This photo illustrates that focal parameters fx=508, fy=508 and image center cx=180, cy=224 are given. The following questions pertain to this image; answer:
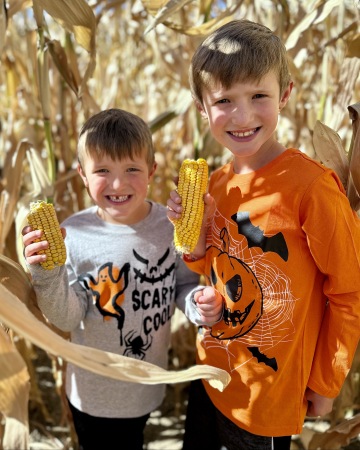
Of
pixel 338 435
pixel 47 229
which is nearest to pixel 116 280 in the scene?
pixel 47 229

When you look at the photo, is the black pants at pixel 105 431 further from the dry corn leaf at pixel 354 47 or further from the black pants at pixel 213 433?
the dry corn leaf at pixel 354 47

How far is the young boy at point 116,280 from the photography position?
48.3 inches

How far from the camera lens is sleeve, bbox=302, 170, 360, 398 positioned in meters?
1.04

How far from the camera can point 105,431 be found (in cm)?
141

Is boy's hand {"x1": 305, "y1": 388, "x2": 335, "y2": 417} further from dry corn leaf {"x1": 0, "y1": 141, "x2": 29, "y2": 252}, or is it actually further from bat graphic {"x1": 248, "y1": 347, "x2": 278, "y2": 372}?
dry corn leaf {"x1": 0, "y1": 141, "x2": 29, "y2": 252}

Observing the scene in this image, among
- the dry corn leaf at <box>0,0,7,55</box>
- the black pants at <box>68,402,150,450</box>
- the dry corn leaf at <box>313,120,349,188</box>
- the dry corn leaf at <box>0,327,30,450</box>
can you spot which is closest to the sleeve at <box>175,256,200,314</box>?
the black pants at <box>68,402,150,450</box>

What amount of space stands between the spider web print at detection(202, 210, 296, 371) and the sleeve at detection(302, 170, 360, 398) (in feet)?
0.29

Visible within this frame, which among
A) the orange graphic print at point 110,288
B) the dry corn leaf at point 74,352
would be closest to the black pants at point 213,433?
the orange graphic print at point 110,288

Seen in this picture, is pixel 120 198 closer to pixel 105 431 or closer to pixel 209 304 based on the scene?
pixel 209 304

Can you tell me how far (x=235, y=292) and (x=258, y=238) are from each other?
15 centimetres

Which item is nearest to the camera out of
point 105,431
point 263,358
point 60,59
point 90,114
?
point 263,358

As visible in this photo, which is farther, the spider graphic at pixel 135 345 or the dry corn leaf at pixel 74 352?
the spider graphic at pixel 135 345

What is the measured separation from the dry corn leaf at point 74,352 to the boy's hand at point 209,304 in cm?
30

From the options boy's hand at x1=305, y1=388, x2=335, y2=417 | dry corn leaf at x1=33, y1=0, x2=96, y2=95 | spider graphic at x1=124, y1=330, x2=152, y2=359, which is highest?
dry corn leaf at x1=33, y1=0, x2=96, y2=95
